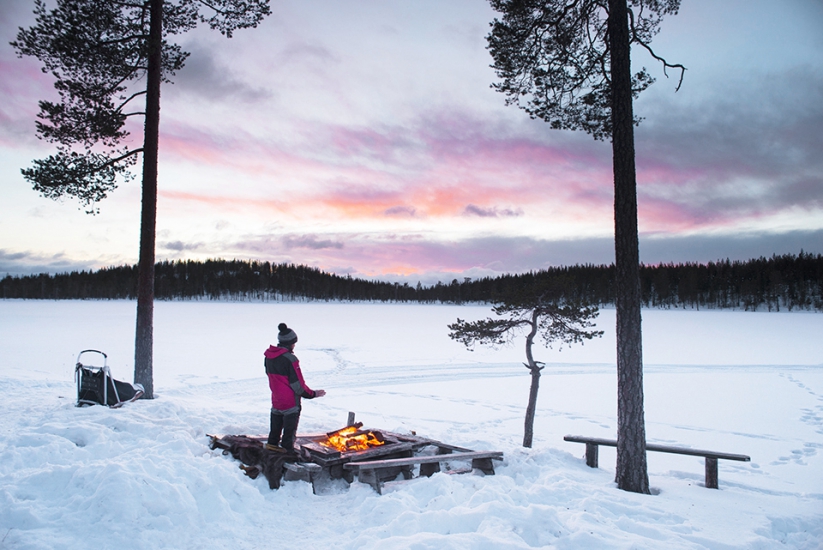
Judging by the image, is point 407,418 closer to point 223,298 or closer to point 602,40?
point 602,40

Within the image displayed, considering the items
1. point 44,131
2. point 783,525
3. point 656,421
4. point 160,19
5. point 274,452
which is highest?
point 160,19

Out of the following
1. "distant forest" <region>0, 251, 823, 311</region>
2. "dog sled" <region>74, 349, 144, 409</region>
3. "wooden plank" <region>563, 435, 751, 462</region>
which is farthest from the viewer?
"distant forest" <region>0, 251, 823, 311</region>

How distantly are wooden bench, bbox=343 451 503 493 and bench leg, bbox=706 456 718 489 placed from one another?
3140 millimetres

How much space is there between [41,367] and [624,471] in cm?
1935

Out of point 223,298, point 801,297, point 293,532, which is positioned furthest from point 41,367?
point 223,298

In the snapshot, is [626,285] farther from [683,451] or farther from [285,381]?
[285,381]

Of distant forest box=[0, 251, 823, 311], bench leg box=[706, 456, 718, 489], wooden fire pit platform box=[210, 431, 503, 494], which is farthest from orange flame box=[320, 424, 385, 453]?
distant forest box=[0, 251, 823, 311]

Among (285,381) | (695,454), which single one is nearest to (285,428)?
(285,381)

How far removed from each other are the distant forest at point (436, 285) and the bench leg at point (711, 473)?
247 feet

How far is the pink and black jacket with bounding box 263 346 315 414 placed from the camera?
6.23 m

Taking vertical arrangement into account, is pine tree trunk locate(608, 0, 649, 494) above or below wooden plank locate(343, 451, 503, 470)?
above

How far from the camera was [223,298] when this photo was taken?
457 ft

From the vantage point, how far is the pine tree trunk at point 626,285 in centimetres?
636

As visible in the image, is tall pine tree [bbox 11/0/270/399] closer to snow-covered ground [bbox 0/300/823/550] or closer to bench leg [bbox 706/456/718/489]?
snow-covered ground [bbox 0/300/823/550]
